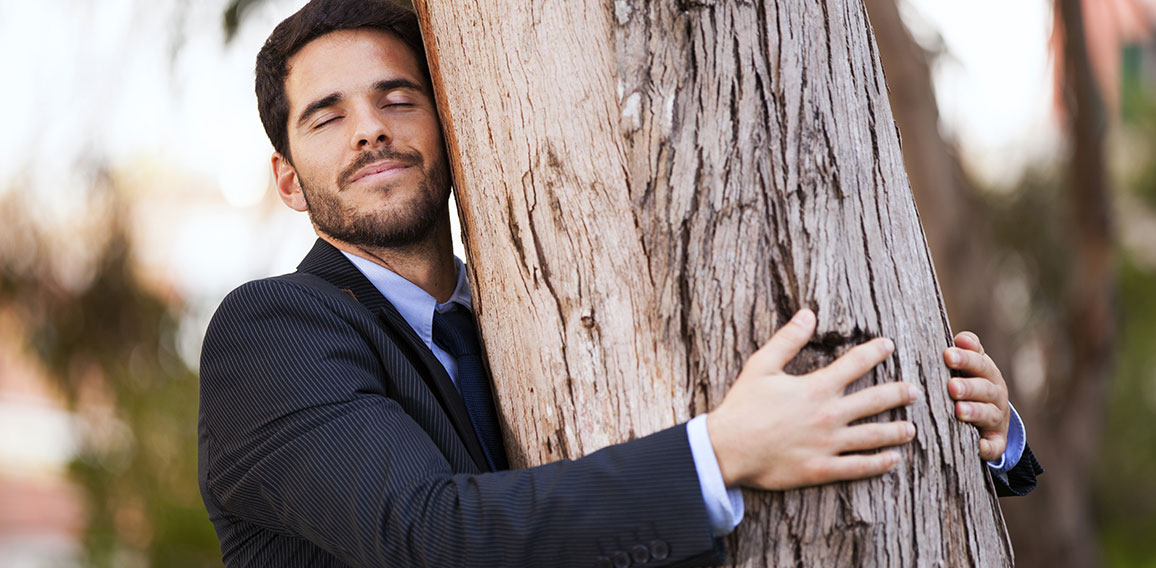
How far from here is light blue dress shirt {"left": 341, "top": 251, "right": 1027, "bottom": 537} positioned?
132 cm

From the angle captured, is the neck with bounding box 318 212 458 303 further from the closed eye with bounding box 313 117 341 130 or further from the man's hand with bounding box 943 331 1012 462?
the man's hand with bounding box 943 331 1012 462

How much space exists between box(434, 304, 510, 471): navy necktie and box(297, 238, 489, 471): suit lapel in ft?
0.09

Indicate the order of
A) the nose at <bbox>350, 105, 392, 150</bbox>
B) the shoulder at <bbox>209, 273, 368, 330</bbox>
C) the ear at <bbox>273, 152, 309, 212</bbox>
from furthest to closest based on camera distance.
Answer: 1. the ear at <bbox>273, 152, 309, 212</bbox>
2. the nose at <bbox>350, 105, 392, 150</bbox>
3. the shoulder at <bbox>209, 273, 368, 330</bbox>

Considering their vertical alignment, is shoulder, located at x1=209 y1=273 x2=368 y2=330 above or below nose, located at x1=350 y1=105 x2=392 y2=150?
below

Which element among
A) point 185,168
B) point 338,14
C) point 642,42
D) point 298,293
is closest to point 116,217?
point 185,168

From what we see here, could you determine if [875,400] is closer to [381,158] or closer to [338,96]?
[381,158]

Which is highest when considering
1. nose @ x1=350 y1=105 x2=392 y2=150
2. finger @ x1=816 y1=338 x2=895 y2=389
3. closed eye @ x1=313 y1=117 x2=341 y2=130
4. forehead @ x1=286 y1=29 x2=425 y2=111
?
forehead @ x1=286 y1=29 x2=425 y2=111

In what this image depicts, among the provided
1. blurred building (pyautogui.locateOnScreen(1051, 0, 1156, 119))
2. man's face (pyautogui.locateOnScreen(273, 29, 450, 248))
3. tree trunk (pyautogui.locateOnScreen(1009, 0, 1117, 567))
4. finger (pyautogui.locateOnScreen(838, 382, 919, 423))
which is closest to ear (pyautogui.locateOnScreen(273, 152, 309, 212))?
man's face (pyautogui.locateOnScreen(273, 29, 450, 248))

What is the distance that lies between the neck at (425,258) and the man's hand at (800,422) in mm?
854

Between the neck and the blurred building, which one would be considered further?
the blurred building

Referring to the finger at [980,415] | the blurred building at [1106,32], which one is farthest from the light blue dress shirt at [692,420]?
the blurred building at [1106,32]

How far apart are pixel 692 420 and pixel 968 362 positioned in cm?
44

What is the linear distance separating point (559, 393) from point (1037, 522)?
5.12 metres

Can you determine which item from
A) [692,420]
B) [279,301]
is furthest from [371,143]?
[692,420]
